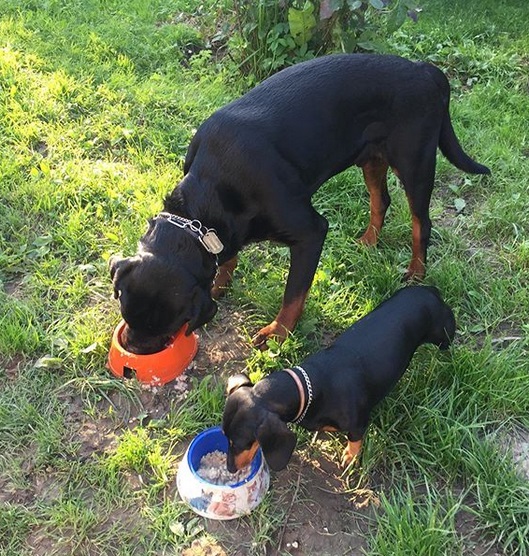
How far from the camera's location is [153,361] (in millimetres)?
3020

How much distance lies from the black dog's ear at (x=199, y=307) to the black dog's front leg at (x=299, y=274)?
0.53 m

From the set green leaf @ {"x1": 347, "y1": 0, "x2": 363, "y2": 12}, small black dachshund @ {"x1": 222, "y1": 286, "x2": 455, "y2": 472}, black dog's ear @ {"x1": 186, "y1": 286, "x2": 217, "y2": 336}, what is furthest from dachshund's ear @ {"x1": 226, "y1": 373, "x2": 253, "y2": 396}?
green leaf @ {"x1": 347, "y1": 0, "x2": 363, "y2": 12}

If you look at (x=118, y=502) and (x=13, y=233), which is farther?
(x=13, y=233)

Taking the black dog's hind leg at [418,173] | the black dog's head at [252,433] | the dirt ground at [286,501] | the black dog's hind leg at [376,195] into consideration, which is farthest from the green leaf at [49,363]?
the black dog's hind leg at [418,173]

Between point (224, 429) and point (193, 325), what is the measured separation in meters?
0.47

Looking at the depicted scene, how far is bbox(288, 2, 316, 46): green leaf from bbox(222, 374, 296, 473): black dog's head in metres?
3.25

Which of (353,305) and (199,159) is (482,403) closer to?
(353,305)

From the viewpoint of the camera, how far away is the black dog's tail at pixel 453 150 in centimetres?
360

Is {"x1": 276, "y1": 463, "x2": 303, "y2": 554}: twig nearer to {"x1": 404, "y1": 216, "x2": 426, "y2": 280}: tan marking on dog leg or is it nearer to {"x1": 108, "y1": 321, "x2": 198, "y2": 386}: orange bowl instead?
{"x1": 108, "y1": 321, "x2": 198, "y2": 386}: orange bowl

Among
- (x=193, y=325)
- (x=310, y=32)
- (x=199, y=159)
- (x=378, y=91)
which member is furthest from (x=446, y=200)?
(x=193, y=325)

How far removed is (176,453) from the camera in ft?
9.53

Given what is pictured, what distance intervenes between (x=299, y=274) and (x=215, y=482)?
3.40 ft

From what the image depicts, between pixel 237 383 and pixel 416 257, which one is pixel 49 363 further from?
pixel 416 257

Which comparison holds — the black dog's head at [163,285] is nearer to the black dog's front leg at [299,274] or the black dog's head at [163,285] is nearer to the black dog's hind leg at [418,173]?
the black dog's front leg at [299,274]
